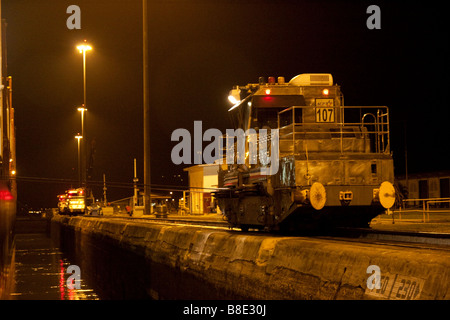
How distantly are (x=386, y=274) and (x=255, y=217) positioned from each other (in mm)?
6754

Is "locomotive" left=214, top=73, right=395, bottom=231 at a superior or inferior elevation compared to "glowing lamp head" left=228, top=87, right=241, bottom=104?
inferior

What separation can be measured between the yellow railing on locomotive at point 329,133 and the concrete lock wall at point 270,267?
236 centimetres

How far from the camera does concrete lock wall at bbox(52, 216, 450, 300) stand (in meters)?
5.09

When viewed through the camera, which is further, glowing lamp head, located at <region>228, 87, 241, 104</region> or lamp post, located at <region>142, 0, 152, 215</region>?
lamp post, located at <region>142, 0, 152, 215</region>

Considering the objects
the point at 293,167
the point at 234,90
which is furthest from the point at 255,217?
the point at 234,90

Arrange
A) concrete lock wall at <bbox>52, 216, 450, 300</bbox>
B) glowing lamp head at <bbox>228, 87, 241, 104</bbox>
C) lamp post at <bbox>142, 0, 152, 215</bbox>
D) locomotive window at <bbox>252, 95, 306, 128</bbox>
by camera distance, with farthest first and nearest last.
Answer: lamp post at <bbox>142, 0, 152, 215</bbox>
glowing lamp head at <bbox>228, 87, 241, 104</bbox>
locomotive window at <bbox>252, 95, 306, 128</bbox>
concrete lock wall at <bbox>52, 216, 450, 300</bbox>

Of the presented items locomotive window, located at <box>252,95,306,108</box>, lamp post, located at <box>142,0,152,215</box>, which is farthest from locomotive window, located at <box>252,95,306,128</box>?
lamp post, located at <box>142,0,152,215</box>

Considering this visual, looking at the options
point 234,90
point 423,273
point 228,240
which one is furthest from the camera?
point 234,90

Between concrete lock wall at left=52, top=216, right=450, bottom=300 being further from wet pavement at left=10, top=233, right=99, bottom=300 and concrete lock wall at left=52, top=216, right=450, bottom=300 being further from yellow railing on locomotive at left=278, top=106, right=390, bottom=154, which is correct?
wet pavement at left=10, top=233, right=99, bottom=300

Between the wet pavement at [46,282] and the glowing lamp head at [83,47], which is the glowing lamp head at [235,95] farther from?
the glowing lamp head at [83,47]

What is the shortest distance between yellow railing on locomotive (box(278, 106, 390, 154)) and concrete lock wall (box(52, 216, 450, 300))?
2356 millimetres

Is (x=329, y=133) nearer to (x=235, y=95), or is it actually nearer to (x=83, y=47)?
(x=235, y=95)
